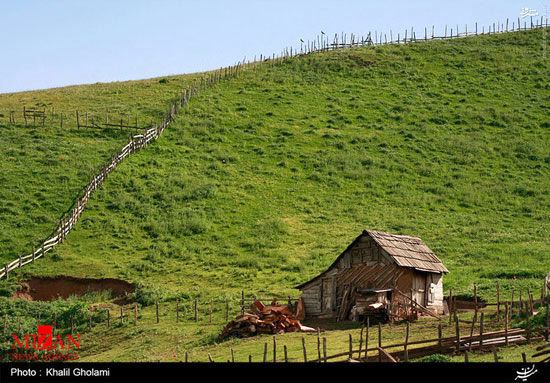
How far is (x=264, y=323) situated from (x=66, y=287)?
48.7ft

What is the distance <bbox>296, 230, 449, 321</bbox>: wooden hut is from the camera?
30.6m

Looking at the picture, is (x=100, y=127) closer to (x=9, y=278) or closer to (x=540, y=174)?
(x=9, y=278)

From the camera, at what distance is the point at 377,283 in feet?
103

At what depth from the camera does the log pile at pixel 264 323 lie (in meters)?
28.8

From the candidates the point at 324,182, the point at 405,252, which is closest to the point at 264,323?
the point at 405,252

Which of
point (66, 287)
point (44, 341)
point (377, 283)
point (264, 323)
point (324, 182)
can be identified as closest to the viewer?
point (264, 323)

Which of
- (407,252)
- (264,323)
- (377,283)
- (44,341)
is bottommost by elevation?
(44,341)

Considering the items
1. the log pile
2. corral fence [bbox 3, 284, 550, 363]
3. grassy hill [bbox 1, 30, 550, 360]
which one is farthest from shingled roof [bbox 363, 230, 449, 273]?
the log pile

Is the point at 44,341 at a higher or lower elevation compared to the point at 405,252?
lower

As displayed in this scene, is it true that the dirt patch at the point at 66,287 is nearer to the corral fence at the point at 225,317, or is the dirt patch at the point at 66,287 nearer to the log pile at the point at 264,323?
the corral fence at the point at 225,317

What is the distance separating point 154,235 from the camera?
1844 inches

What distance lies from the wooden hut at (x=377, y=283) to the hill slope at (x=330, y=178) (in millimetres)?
4163

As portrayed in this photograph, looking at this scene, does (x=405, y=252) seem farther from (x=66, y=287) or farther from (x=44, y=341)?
(x=66, y=287)

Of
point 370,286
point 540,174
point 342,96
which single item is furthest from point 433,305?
point 342,96
